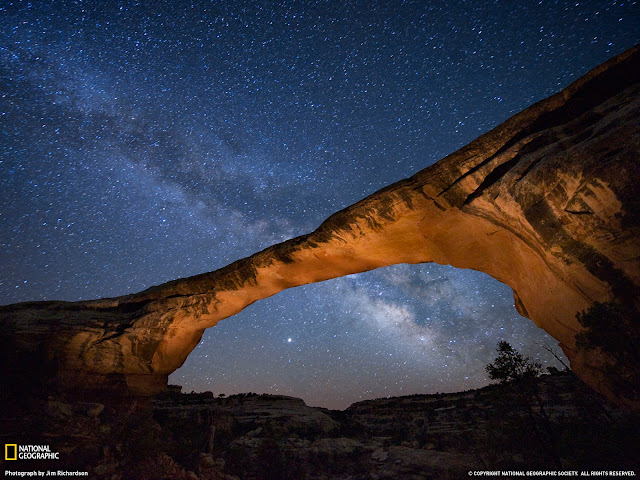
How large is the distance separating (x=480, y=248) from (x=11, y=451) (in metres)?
15.3

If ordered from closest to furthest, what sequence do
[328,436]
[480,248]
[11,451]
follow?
[11,451]
[480,248]
[328,436]

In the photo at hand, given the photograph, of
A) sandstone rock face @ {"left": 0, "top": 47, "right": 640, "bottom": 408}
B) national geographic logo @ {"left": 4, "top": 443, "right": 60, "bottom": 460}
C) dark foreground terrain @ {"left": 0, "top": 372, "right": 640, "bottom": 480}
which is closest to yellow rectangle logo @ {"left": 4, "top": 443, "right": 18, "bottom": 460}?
national geographic logo @ {"left": 4, "top": 443, "right": 60, "bottom": 460}

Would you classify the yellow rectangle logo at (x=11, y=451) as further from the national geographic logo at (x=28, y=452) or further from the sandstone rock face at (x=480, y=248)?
the sandstone rock face at (x=480, y=248)

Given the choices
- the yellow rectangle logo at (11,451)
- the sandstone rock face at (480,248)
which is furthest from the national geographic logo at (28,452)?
the sandstone rock face at (480,248)

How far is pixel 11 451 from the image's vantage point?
24.8ft

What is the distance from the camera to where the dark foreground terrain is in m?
7.91

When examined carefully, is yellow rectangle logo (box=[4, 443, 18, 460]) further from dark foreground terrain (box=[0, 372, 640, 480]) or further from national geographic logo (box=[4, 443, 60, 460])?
dark foreground terrain (box=[0, 372, 640, 480])

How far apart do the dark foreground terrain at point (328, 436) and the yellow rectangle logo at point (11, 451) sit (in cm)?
12

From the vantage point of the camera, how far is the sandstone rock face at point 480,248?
588 centimetres

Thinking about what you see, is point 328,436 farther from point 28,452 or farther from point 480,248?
point 480,248

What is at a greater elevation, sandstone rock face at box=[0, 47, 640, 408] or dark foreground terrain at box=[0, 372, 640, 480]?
sandstone rock face at box=[0, 47, 640, 408]

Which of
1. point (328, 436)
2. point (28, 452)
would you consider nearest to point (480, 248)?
point (328, 436)

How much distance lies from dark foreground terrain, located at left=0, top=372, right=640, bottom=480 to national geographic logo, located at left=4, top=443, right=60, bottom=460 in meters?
0.12

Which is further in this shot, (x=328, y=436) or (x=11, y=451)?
(x=328, y=436)
